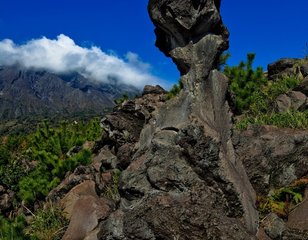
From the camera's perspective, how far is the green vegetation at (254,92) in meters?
17.0

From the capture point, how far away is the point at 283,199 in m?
11.7

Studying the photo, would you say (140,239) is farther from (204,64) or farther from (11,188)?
(11,188)

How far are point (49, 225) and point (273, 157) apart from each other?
730 centimetres

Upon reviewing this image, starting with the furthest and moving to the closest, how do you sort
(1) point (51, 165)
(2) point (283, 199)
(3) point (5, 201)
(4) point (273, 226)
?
1. (1) point (51, 165)
2. (3) point (5, 201)
3. (2) point (283, 199)
4. (4) point (273, 226)

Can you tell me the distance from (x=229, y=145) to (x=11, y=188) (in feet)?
51.0

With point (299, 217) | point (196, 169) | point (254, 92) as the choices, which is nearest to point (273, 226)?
point (299, 217)

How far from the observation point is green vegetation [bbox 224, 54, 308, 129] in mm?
17039

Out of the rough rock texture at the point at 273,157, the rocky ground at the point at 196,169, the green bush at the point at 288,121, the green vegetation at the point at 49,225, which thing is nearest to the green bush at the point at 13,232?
the green vegetation at the point at 49,225

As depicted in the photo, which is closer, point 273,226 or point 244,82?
point 273,226

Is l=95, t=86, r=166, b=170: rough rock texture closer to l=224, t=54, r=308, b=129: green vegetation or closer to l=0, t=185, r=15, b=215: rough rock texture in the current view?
l=224, t=54, r=308, b=129: green vegetation

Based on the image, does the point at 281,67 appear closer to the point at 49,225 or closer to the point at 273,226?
the point at 273,226

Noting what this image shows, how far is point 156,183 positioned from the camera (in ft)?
32.4

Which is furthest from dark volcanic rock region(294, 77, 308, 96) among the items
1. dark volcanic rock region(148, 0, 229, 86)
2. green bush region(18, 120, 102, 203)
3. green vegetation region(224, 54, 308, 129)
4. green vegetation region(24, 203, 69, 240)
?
green vegetation region(24, 203, 69, 240)

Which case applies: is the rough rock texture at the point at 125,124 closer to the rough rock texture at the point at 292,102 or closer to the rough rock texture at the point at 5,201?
the rough rock texture at the point at 5,201
